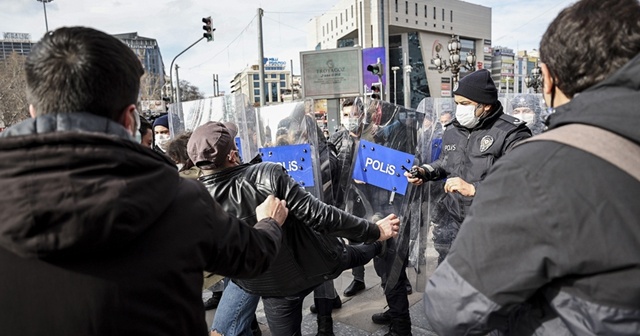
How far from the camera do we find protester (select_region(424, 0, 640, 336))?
95 cm

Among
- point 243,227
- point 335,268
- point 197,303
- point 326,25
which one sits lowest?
point 335,268

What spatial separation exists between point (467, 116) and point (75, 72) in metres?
2.65

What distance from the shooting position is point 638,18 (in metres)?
1.02

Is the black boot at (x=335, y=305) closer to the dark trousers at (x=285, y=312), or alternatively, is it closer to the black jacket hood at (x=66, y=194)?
the dark trousers at (x=285, y=312)

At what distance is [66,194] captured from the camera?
871mm

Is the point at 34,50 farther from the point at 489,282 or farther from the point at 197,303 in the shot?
the point at 489,282

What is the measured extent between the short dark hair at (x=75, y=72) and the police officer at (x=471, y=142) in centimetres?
228

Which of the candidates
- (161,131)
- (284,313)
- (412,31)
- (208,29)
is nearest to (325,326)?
(284,313)

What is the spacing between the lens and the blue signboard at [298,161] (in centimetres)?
315

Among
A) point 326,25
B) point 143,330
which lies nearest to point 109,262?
point 143,330

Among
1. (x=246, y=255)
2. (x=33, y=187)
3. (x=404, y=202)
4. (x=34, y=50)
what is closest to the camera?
(x=33, y=187)

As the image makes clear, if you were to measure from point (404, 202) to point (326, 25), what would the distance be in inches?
2665

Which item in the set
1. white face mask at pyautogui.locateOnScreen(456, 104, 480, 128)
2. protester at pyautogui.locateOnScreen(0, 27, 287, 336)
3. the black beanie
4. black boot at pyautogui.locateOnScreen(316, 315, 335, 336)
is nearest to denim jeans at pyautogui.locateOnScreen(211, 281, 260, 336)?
black boot at pyautogui.locateOnScreen(316, 315, 335, 336)

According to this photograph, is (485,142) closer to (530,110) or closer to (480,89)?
(480,89)
